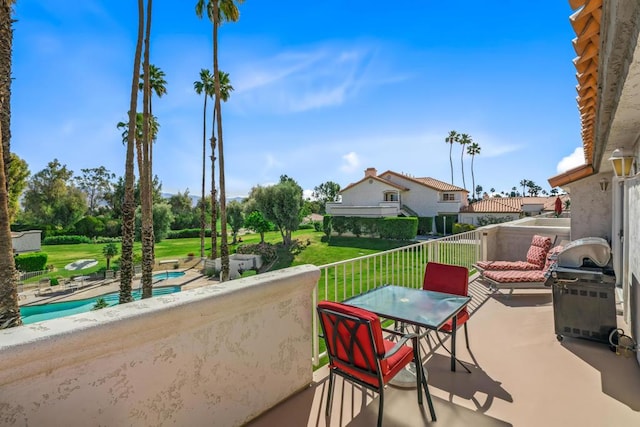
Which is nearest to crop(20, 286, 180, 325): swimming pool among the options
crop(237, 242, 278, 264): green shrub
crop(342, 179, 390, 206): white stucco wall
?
crop(237, 242, 278, 264): green shrub

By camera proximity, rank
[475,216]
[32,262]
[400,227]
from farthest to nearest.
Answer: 1. [475,216]
2. [400,227]
3. [32,262]

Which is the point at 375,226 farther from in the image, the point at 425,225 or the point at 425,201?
the point at 425,201

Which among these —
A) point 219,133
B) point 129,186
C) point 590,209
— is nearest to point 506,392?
point 590,209

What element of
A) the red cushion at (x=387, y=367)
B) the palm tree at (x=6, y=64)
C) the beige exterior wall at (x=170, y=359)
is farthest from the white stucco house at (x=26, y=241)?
the red cushion at (x=387, y=367)

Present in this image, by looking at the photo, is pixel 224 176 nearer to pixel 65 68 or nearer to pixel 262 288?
pixel 65 68

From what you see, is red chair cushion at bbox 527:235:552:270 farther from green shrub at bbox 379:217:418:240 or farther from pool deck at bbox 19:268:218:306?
green shrub at bbox 379:217:418:240

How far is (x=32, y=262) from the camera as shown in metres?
21.0

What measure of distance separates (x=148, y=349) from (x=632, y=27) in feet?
9.04

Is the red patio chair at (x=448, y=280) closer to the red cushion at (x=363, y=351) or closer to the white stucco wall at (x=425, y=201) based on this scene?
the red cushion at (x=363, y=351)

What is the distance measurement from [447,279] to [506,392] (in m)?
1.19

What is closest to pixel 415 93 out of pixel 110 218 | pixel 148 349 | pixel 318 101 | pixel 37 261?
pixel 318 101

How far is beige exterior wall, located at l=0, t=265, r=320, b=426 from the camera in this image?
123 centimetres

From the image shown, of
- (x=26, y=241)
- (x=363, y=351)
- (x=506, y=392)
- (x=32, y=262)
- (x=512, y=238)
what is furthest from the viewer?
(x=26, y=241)

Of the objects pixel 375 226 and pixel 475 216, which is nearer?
pixel 375 226
